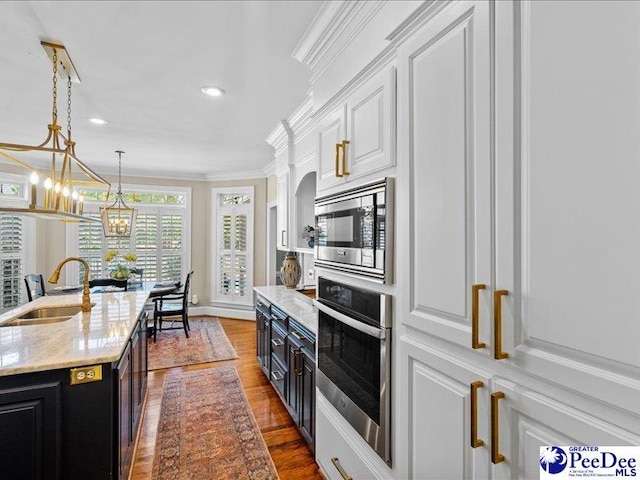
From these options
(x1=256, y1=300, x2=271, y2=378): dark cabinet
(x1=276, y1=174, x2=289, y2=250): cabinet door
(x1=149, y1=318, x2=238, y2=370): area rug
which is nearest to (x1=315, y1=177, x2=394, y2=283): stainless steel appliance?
(x1=256, y1=300, x2=271, y2=378): dark cabinet

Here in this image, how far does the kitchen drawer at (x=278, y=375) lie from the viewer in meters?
2.98

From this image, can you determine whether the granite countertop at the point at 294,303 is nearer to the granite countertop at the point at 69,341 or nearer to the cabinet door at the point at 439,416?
the cabinet door at the point at 439,416

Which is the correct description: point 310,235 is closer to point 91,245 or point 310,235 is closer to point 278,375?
point 278,375

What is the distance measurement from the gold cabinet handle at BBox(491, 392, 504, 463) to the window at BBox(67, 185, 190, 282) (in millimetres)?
6408

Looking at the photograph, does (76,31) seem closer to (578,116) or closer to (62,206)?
(62,206)

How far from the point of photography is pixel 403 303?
1.33 m

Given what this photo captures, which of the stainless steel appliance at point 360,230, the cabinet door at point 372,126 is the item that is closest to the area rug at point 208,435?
the stainless steel appliance at point 360,230

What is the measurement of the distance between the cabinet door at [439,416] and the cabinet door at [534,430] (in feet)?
0.17

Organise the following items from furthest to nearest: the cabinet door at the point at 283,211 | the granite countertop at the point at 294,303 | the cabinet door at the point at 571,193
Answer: the cabinet door at the point at 283,211 → the granite countertop at the point at 294,303 → the cabinet door at the point at 571,193

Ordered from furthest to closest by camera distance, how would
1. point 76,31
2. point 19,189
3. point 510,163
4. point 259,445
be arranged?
point 19,189
point 259,445
point 76,31
point 510,163

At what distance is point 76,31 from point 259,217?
4.48 metres

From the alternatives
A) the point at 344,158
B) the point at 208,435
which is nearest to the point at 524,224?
the point at 344,158

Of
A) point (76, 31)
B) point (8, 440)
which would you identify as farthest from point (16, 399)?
point (76, 31)

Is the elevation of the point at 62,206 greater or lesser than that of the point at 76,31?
lesser
